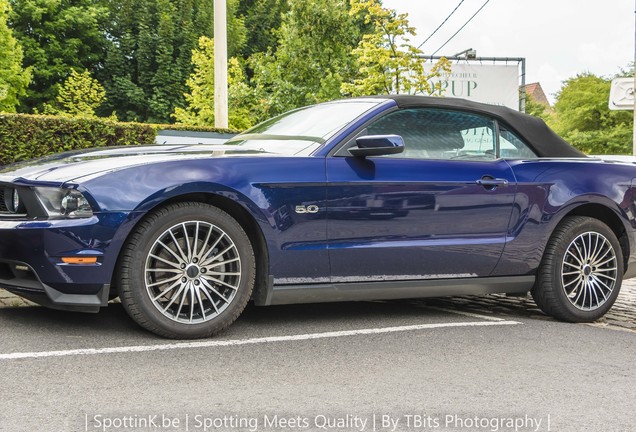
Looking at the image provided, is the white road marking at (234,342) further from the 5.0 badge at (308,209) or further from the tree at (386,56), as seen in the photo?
the tree at (386,56)

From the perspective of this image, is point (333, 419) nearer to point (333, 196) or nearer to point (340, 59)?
point (333, 196)

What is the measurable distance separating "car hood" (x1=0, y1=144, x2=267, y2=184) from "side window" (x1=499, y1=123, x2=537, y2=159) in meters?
1.85

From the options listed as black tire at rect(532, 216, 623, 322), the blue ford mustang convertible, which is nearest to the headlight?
the blue ford mustang convertible

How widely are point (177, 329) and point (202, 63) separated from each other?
120 ft

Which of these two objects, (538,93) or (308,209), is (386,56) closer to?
(308,209)

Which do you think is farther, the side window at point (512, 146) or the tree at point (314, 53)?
the tree at point (314, 53)

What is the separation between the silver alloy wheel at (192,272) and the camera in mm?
4426

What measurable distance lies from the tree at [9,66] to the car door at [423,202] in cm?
3501

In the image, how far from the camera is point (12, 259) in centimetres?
435

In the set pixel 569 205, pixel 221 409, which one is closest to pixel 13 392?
pixel 221 409

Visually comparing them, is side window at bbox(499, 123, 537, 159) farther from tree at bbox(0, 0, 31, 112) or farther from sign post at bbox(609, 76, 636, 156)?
tree at bbox(0, 0, 31, 112)

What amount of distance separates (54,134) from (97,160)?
5814mm

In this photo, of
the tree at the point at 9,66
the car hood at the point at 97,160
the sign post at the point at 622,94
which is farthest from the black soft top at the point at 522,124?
the tree at the point at 9,66

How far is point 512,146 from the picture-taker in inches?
225
